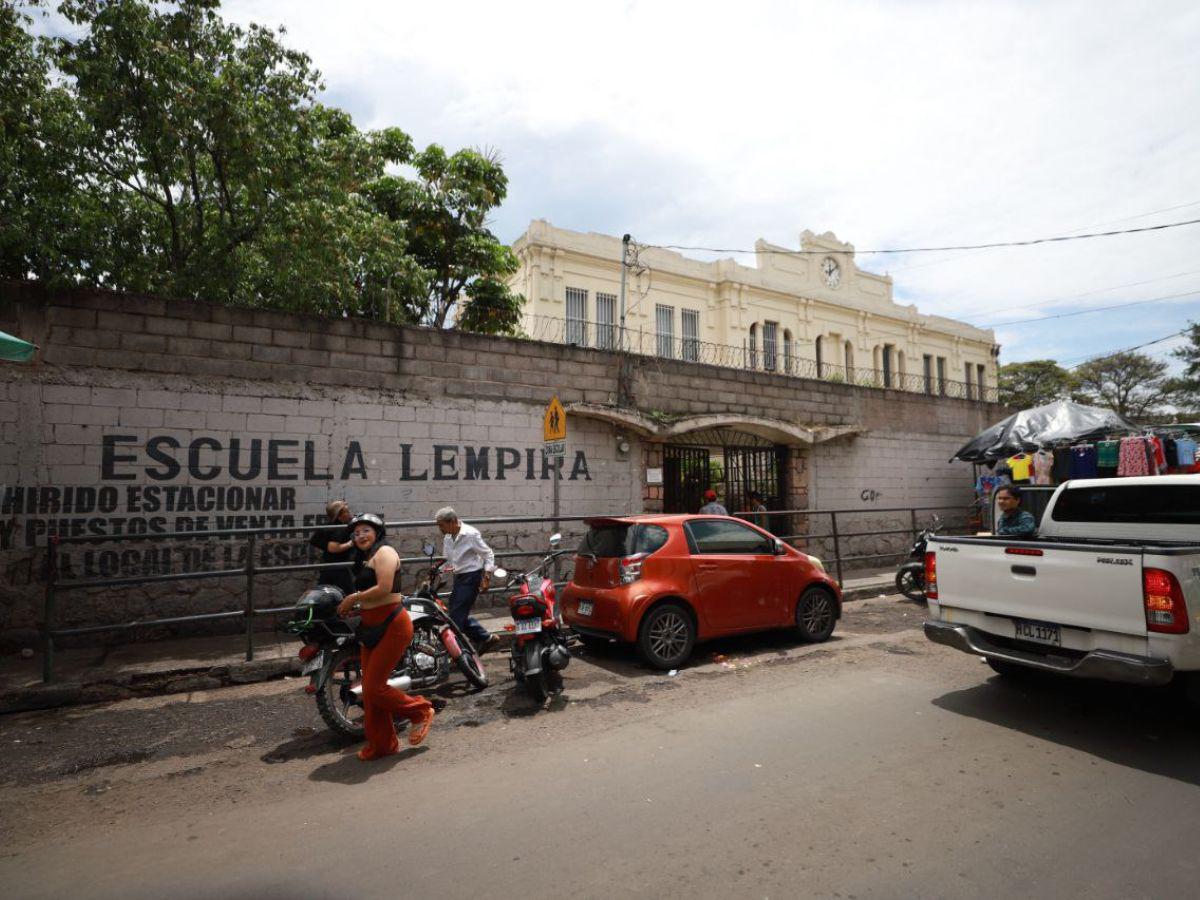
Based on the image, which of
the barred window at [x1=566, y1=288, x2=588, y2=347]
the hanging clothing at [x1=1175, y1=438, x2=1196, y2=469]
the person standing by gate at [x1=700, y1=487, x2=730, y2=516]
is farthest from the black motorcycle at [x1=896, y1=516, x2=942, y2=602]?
the barred window at [x1=566, y1=288, x2=588, y2=347]

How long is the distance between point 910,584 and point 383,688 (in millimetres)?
8745

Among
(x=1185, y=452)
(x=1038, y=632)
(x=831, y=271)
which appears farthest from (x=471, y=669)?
(x=831, y=271)

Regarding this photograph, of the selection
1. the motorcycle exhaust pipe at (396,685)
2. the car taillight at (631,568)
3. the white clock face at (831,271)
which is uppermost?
the white clock face at (831,271)

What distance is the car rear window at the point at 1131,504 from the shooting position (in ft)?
17.3

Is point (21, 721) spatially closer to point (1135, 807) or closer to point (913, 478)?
point (1135, 807)

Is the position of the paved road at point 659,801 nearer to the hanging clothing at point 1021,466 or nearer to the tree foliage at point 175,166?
the tree foliage at point 175,166

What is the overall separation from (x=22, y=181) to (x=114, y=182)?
120 cm

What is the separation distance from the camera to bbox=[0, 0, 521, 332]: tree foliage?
804 centimetres

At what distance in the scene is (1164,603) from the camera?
397cm

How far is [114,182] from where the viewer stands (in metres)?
9.24

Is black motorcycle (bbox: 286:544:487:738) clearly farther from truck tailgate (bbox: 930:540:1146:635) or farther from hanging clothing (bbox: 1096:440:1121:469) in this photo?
hanging clothing (bbox: 1096:440:1121:469)

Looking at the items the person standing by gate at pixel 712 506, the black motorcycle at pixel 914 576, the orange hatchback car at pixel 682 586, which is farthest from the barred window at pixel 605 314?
the orange hatchback car at pixel 682 586

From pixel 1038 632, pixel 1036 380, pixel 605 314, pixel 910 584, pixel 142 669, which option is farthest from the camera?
pixel 1036 380

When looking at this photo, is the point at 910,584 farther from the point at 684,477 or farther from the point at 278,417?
the point at 278,417
